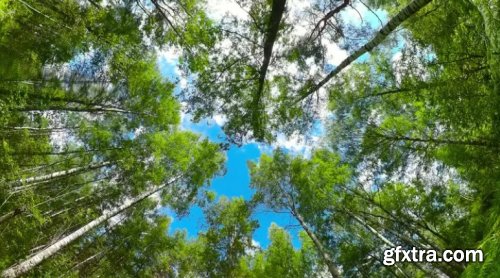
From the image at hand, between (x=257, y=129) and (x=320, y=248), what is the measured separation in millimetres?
3328

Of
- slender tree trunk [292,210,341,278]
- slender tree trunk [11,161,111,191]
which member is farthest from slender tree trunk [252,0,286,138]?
slender tree trunk [11,161,111,191]

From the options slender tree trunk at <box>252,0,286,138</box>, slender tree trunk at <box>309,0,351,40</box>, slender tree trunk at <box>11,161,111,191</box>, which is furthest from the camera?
slender tree trunk at <box>11,161,111,191</box>

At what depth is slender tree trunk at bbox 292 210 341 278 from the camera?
815cm

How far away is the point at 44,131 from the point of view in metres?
10.2

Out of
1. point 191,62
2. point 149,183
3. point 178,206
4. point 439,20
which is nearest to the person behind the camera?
point 439,20

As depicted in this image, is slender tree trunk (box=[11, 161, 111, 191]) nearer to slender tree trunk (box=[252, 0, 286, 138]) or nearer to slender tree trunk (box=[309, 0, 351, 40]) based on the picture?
slender tree trunk (box=[252, 0, 286, 138])

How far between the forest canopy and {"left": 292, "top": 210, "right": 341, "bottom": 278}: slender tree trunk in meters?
0.05

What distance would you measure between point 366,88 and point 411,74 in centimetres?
163

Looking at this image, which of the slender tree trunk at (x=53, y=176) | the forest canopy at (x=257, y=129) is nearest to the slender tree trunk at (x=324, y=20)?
the forest canopy at (x=257, y=129)

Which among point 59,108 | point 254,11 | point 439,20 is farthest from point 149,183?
point 439,20

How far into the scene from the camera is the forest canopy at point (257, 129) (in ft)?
19.8

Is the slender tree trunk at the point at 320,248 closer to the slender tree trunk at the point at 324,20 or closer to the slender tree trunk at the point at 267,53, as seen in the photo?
the slender tree trunk at the point at 267,53

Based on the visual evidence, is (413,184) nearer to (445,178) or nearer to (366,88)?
(445,178)

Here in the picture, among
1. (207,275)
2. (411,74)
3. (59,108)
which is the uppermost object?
(411,74)
